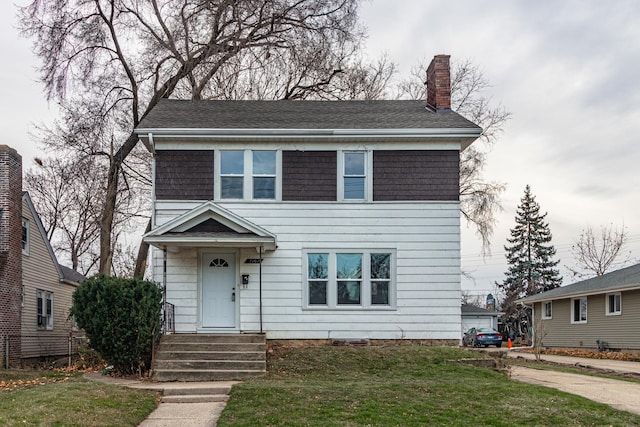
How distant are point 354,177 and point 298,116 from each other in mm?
2741

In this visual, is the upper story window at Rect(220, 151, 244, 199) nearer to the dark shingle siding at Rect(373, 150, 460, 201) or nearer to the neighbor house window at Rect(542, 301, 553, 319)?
the dark shingle siding at Rect(373, 150, 460, 201)

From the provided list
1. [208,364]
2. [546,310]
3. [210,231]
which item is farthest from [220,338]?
[546,310]

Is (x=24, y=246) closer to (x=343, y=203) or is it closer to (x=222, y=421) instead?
(x=343, y=203)

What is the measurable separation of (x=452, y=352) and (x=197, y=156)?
8127mm

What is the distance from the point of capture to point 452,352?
15305mm

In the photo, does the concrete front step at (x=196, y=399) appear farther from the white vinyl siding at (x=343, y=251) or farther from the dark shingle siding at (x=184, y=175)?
the dark shingle siding at (x=184, y=175)

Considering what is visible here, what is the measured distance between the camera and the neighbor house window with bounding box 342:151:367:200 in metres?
17.1

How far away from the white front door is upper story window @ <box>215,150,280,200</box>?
1.66 m

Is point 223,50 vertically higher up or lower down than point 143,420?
higher up

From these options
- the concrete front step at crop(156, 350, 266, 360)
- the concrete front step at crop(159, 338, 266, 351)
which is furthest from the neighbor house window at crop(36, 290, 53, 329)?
the concrete front step at crop(156, 350, 266, 360)

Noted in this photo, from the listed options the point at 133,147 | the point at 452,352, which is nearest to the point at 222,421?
the point at 452,352

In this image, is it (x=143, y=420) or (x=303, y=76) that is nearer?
(x=143, y=420)

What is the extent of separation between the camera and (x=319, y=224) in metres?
17.0

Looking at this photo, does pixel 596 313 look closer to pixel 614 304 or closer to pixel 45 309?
pixel 614 304
